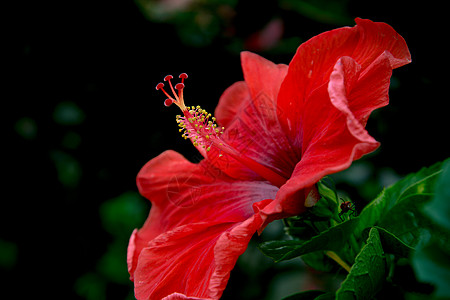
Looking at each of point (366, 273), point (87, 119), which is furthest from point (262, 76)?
point (87, 119)

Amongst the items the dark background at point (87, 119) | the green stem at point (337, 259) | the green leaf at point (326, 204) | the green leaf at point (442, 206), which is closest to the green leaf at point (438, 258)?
the green leaf at point (442, 206)

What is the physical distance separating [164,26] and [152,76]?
12.6 inches

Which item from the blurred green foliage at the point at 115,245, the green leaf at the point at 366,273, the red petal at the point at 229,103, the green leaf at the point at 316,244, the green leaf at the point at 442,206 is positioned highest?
the red petal at the point at 229,103

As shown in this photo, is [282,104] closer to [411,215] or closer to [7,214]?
[411,215]

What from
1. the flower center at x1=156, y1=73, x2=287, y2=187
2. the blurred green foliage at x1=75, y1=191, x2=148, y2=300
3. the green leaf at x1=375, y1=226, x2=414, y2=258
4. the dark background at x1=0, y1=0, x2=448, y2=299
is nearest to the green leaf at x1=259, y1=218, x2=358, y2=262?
the green leaf at x1=375, y1=226, x2=414, y2=258

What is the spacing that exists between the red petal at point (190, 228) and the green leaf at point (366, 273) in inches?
8.7

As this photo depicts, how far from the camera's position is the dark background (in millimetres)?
2223

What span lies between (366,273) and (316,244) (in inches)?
5.2

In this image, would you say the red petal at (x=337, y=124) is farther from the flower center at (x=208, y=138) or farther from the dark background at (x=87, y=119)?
the dark background at (x=87, y=119)

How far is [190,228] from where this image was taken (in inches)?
43.1

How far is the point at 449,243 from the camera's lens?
0.74 m

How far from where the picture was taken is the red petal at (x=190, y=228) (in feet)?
3.07

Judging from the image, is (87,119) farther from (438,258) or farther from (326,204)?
(438,258)

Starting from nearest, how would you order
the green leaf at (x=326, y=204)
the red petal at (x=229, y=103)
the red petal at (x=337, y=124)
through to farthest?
the red petal at (x=337, y=124)
the green leaf at (x=326, y=204)
the red petal at (x=229, y=103)
